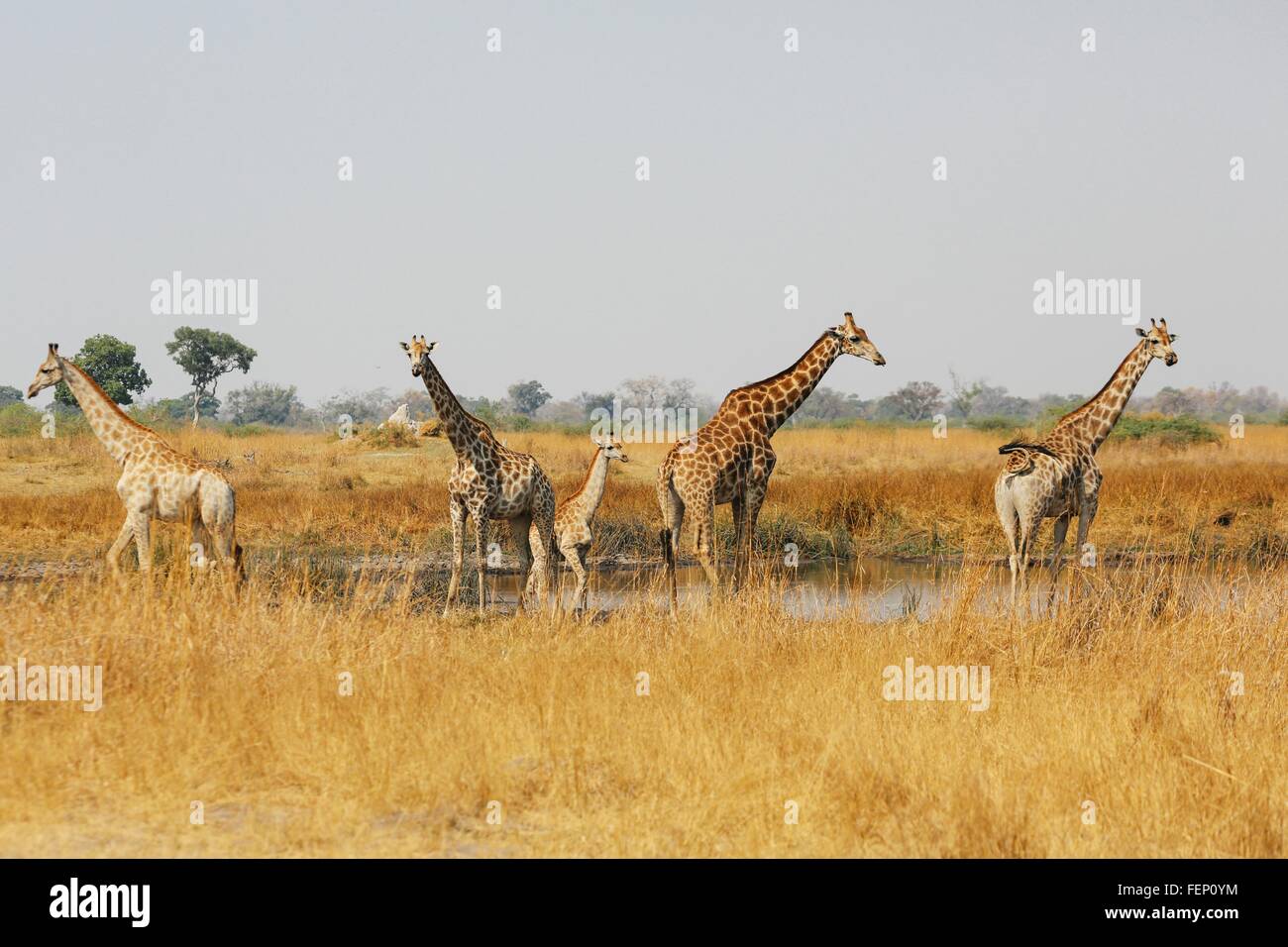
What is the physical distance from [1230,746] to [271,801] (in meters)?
5.01

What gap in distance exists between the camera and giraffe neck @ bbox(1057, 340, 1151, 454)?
12023 mm

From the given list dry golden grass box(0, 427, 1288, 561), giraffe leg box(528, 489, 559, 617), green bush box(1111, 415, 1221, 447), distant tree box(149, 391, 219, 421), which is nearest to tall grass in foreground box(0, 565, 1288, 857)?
giraffe leg box(528, 489, 559, 617)

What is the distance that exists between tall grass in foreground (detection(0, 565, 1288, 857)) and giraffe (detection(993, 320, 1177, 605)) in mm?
1795

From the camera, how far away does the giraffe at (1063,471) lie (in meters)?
11.2

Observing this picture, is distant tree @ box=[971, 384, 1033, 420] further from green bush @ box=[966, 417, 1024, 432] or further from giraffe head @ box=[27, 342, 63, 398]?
giraffe head @ box=[27, 342, 63, 398]

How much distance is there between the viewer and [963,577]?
9.66m

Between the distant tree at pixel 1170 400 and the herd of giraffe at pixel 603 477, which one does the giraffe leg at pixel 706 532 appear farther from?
the distant tree at pixel 1170 400

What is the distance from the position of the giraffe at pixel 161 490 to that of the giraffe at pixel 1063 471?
260 inches

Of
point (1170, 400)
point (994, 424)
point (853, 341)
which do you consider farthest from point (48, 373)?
point (1170, 400)

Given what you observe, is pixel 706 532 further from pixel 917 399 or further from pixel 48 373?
pixel 917 399

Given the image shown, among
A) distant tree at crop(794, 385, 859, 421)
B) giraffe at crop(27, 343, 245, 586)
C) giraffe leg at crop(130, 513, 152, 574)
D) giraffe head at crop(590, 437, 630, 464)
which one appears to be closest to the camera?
giraffe leg at crop(130, 513, 152, 574)

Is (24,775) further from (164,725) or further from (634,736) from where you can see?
(634,736)

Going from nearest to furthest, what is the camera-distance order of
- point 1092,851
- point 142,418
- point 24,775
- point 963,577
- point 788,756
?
point 1092,851, point 24,775, point 788,756, point 963,577, point 142,418
